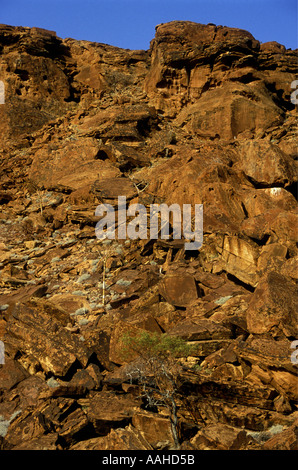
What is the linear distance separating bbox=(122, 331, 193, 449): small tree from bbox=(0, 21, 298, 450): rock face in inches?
8.0

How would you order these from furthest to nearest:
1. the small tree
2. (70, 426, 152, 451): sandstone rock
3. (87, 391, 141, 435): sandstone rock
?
the small tree
(87, 391, 141, 435): sandstone rock
(70, 426, 152, 451): sandstone rock

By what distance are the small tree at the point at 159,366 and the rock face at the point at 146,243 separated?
20 centimetres

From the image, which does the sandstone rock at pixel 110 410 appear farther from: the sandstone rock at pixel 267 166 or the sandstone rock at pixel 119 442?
the sandstone rock at pixel 267 166

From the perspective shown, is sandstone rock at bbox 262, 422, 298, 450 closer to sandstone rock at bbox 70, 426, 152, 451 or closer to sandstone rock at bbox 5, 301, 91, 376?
sandstone rock at bbox 70, 426, 152, 451

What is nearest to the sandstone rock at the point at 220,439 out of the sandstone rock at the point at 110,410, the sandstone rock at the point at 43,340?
the sandstone rock at the point at 110,410

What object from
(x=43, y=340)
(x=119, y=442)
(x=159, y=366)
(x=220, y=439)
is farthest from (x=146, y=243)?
(x=220, y=439)

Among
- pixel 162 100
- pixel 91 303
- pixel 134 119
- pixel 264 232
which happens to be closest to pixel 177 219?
pixel 264 232

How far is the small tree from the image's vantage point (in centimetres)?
902

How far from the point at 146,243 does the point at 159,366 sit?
807cm

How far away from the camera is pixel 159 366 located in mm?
9938

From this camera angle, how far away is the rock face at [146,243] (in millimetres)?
8695

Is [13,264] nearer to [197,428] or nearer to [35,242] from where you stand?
[35,242]

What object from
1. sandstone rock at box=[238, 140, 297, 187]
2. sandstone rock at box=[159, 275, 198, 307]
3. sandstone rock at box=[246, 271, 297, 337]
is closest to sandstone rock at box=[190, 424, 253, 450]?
sandstone rock at box=[246, 271, 297, 337]

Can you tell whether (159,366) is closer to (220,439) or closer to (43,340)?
(220,439)
